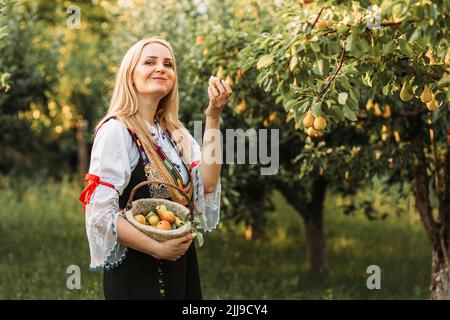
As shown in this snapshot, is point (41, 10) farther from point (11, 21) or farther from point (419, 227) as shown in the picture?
point (419, 227)

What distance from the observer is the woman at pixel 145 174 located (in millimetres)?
2389

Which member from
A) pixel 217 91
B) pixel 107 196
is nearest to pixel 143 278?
pixel 107 196

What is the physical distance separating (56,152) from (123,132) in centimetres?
1282

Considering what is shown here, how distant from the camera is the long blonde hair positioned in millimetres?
2572

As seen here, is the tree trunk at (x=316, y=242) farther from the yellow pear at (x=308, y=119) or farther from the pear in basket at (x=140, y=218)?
the pear in basket at (x=140, y=218)

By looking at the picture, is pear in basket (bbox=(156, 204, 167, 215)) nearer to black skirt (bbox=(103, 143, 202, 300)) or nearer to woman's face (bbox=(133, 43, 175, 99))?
black skirt (bbox=(103, 143, 202, 300))

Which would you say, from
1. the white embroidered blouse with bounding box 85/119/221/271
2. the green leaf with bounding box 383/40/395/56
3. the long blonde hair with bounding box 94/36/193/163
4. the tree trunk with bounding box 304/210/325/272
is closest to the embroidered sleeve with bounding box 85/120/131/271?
the white embroidered blouse with bounding box 85/119/221/271

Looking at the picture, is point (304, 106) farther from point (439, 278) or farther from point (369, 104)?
point (439, 278)

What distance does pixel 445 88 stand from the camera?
2.89 m

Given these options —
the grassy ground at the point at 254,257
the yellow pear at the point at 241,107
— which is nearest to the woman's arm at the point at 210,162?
the yellow pear at the point at 241,107

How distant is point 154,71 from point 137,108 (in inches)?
6.6

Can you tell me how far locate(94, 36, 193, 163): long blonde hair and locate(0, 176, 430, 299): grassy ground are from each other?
2.93 m

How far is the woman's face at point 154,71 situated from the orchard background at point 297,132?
42 cm
